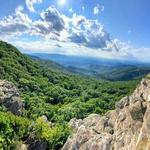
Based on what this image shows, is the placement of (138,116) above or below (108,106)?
above

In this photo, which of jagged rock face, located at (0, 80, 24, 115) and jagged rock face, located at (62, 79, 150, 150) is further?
jagged rock face, located at (0, 80, 24, 115)

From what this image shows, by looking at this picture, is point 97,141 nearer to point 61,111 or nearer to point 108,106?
point 61,111

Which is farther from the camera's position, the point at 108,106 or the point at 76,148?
the point at 108,106

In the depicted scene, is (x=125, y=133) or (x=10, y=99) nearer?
(x=125, y=133)

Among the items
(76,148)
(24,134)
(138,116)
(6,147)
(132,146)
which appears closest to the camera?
(132,146)

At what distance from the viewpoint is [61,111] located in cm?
17338

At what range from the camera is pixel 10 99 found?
4811 inches

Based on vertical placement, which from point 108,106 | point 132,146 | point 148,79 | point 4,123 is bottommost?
point 108,106

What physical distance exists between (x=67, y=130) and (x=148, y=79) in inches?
1246

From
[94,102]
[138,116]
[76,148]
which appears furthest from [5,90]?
[94,102]

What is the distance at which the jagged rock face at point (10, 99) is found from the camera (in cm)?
12044

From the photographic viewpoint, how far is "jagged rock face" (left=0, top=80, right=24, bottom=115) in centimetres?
12044

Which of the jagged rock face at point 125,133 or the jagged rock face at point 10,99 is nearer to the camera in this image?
the jagged rock face at point 125,133

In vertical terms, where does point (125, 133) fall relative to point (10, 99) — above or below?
above
